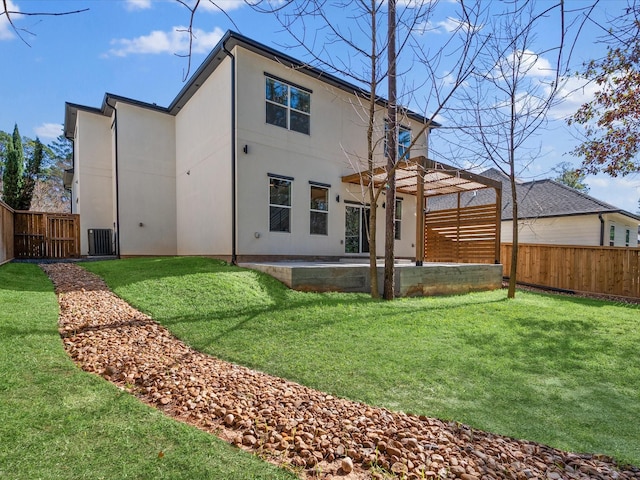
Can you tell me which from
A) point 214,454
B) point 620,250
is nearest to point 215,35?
point 214,454

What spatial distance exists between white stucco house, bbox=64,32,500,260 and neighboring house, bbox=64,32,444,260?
0.04 m

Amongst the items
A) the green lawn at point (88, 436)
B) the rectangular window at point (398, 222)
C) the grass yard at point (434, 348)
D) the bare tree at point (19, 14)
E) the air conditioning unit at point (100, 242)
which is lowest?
the grass yard at point (434, 348)

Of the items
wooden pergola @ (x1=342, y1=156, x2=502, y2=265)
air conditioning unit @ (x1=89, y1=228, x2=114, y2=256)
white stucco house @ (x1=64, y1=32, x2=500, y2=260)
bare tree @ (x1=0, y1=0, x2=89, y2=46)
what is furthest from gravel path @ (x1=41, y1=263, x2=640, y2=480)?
air conditioning unit @ (x1=89, y1=228, x2=114, y2=256)

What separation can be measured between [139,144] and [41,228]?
4.59 meters

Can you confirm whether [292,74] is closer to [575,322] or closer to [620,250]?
[575,322]

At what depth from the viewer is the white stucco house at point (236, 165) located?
899 centimetres

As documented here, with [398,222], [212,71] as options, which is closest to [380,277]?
[398,222]

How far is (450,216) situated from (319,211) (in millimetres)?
5707

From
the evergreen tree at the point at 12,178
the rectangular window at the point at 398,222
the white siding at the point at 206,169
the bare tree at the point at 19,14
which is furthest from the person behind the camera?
the evergreen tree at the point at 12,178

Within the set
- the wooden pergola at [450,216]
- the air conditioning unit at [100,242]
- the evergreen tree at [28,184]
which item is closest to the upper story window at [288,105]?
the wooden pergola at [450,216]

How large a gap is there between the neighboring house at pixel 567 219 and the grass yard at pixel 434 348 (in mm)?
8974

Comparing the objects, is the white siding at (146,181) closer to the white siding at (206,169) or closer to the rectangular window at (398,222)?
the white siding at (206,169)

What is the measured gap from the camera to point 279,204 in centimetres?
958

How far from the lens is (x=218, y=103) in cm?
967
